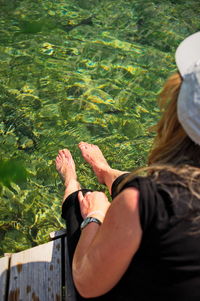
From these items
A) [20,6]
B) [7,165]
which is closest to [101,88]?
[7,165]

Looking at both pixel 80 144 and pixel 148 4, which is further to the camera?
pixel 148 4

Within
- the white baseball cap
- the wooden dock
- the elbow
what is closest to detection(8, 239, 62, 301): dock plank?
the wooden dock

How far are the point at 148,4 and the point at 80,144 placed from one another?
131 inches

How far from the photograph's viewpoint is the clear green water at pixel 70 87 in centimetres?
355

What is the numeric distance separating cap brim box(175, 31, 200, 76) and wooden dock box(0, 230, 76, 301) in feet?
4.71

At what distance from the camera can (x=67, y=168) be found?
3.52 m

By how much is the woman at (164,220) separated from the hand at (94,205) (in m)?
0.51

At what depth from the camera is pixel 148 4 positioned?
20.4ft

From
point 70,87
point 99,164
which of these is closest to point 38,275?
point 99,164

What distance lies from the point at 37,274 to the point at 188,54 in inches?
61.9

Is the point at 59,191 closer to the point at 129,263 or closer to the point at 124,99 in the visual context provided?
the point at 124,99

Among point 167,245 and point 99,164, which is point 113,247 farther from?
point 99,164

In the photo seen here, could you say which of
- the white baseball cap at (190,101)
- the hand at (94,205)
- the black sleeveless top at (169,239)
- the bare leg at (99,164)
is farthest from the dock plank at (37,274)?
the white baseball cap at (190,101)

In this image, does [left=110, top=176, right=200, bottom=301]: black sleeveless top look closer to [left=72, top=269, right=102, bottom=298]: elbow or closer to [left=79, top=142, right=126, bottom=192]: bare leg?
[left=72, top=269, right=102, bottom=298]: elbow
